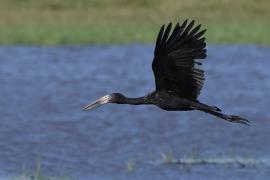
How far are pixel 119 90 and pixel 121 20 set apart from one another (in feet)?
22.5

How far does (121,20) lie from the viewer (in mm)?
23047

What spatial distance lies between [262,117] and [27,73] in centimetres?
535

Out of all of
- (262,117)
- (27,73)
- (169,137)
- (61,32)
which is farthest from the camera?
(61,32)

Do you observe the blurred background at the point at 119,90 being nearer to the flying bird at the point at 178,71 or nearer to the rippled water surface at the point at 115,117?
the rippled water surface at the point at 115,117

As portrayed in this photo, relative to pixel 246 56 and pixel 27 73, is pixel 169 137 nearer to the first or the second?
pixel 27 73

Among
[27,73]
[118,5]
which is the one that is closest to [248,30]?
→ [118,5]

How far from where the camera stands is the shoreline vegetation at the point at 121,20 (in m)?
21.2

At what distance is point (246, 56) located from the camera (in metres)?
20.0

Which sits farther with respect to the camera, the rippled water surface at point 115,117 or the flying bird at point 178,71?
the rippled water surface at point 115,117

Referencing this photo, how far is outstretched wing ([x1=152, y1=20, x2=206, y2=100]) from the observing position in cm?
842

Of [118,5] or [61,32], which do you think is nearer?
[61,32]

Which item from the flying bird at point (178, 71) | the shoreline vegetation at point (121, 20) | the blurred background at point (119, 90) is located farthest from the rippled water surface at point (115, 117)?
the flying bird at point (178, 71)

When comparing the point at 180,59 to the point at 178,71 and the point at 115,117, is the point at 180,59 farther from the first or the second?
the point at 115,117

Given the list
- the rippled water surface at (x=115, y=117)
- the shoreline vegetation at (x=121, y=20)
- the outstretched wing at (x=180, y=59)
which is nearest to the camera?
the outstretched wing at (x=180, y=59)
